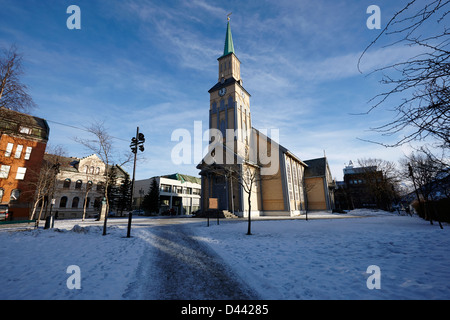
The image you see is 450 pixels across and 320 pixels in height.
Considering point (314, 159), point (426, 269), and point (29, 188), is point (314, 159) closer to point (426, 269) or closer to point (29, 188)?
point (426, 269)

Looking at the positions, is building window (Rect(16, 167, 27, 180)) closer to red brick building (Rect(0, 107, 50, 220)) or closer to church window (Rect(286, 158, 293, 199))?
Answer: red brick building (Rect(0, 107, 50, 220))

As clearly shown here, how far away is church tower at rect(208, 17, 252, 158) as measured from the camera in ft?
103

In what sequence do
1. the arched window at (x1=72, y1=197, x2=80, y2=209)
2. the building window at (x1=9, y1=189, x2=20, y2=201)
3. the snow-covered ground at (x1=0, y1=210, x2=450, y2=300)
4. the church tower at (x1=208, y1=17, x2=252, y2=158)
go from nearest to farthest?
1. the snow-covered ground at (x1=0, y1=210, x2=450, y2=300)
2. the building window at (x1=9, y1=189, x2=20, y2=201)
3. the church tower at (x1=208, y1=17, x2=252, y2=158)
4. the arched window at (x1=72, y1=197, x2=80, y2=209)

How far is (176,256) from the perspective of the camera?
22.8 ft

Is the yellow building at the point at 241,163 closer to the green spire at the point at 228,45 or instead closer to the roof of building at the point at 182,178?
the green spire at the point at 228,45

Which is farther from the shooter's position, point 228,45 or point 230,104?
point 228,45

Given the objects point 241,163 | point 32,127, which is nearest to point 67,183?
point 32,127

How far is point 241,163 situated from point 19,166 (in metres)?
30.7

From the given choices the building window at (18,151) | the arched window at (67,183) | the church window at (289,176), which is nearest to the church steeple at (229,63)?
the church window at (289,176)

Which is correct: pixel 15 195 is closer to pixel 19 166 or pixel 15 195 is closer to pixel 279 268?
pixel 19 166

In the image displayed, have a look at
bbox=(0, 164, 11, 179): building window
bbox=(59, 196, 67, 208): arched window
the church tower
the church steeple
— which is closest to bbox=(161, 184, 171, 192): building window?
bbox=(59, 196, 67, 208): arched window

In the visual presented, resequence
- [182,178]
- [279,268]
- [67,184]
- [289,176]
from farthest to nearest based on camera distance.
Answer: [182,178] → [67,184] → [289,176] → [279,268]

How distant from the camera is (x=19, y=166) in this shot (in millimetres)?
25047
